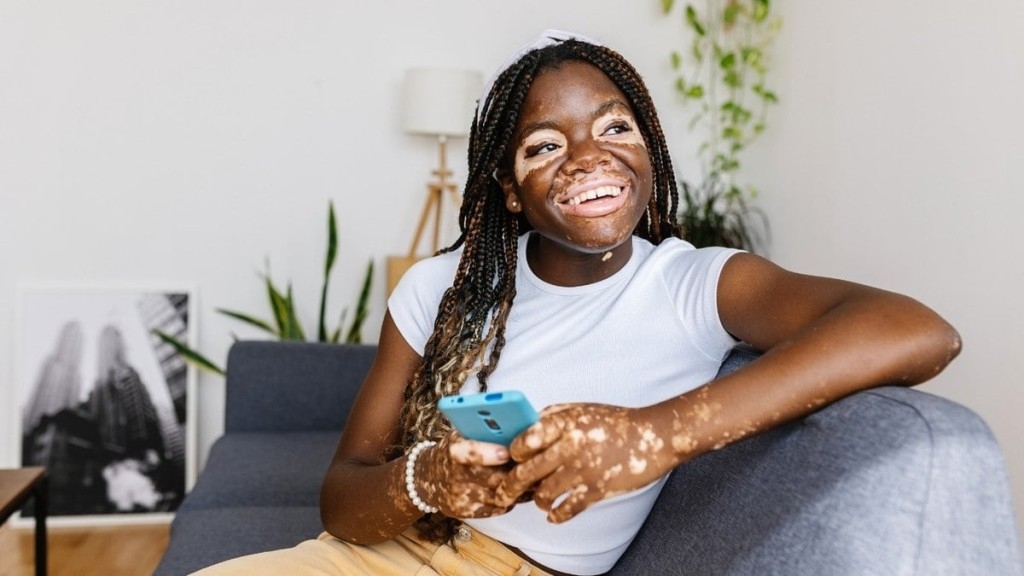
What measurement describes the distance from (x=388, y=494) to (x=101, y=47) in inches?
111

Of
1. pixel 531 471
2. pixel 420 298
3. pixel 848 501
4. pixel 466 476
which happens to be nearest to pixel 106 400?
pixel 420 298

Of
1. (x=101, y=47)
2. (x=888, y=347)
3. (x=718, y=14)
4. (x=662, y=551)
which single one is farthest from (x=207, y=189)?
(x=888, y=347)

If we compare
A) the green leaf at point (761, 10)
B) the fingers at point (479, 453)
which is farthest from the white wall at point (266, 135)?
the fingers at point (479, 453)

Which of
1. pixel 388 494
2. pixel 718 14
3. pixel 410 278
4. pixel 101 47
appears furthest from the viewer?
pixel 718 14

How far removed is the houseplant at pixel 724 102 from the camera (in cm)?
353

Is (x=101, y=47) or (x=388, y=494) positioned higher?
(x=101, y=47)

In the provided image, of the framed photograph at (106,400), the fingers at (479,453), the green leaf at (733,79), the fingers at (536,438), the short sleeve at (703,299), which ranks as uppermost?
the green leaf at (733,79)

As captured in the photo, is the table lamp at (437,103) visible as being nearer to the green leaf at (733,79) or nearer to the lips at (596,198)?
the green leaf at (733,79)

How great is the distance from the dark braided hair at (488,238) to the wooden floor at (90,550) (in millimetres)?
1971

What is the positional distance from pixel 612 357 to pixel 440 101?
86.3 inches

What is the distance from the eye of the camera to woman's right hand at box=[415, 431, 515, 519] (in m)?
1.01

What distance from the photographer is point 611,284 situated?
56.1 inches

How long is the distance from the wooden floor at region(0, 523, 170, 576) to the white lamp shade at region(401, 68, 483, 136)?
1.75 metres

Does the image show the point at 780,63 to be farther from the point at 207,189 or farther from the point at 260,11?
the point at 207,189
